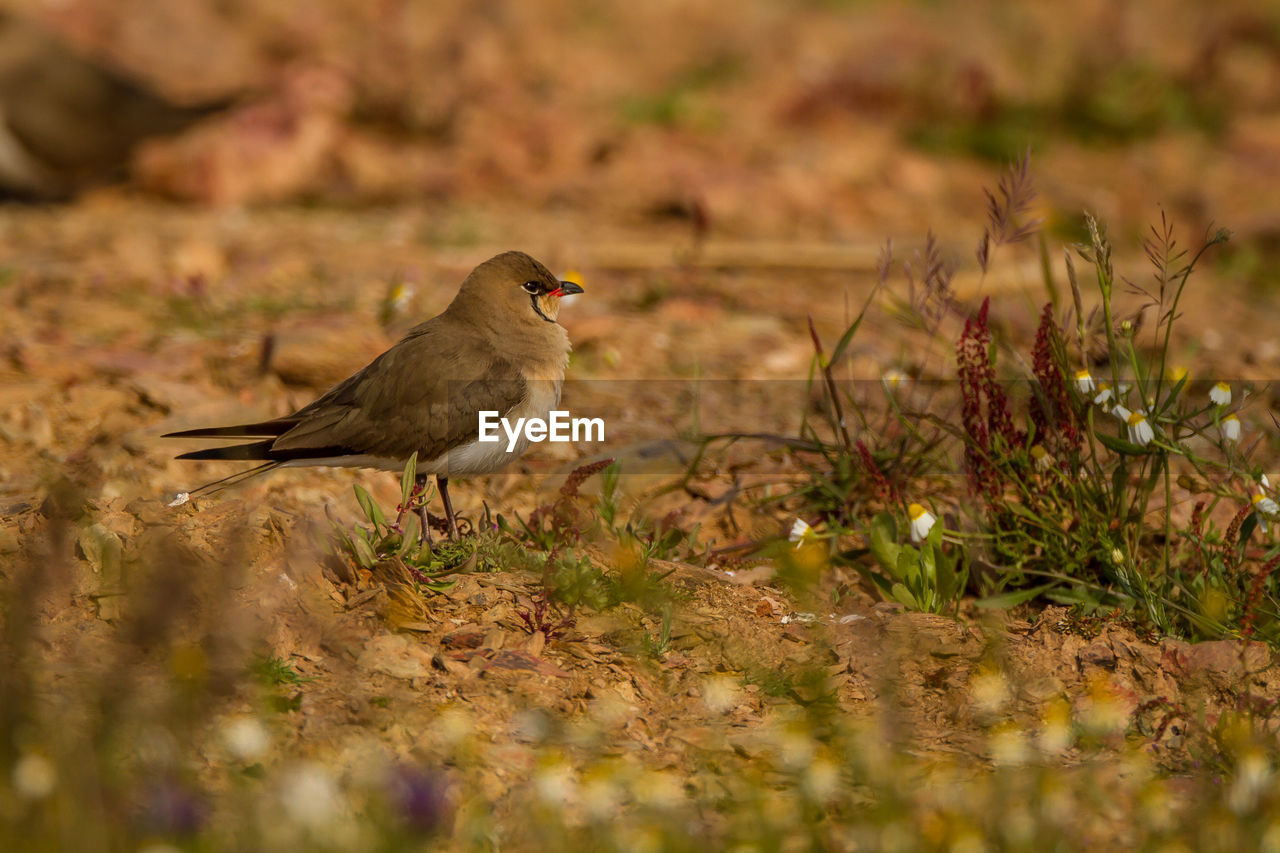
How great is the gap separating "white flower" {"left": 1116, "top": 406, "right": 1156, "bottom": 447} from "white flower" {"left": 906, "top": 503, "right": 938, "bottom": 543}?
0.62 meters

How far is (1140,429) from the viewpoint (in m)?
3.58

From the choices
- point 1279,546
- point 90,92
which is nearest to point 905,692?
point 1279,546

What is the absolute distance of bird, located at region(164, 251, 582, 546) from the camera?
383 centimetres

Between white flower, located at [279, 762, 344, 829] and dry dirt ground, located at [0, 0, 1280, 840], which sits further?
dry dirt ground, located at [0, 0, 1280, 840]

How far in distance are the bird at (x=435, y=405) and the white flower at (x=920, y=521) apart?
1.23m

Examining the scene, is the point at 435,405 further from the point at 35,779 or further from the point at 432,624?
the point at 35,779

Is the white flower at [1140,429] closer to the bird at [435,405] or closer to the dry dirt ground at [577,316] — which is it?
the dry dirt ground at [577,316]

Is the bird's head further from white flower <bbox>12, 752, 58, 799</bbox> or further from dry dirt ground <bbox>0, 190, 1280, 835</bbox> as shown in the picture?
white flower <bbox>12, 752, 58, 799</bbox>

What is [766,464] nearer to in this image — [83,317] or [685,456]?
[685,456]

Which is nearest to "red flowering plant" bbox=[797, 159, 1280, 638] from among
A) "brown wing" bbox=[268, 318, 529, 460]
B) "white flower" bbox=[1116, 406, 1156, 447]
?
"white flower" bbox=[1116, 406, 1156, 447]

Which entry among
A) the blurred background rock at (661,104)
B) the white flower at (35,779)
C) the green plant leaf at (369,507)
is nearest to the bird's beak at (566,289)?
the green plant leaf at (369,507)

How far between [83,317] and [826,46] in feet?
23.1

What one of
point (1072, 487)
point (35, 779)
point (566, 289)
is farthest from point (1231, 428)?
point (35, 779)

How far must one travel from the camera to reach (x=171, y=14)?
11.0m
